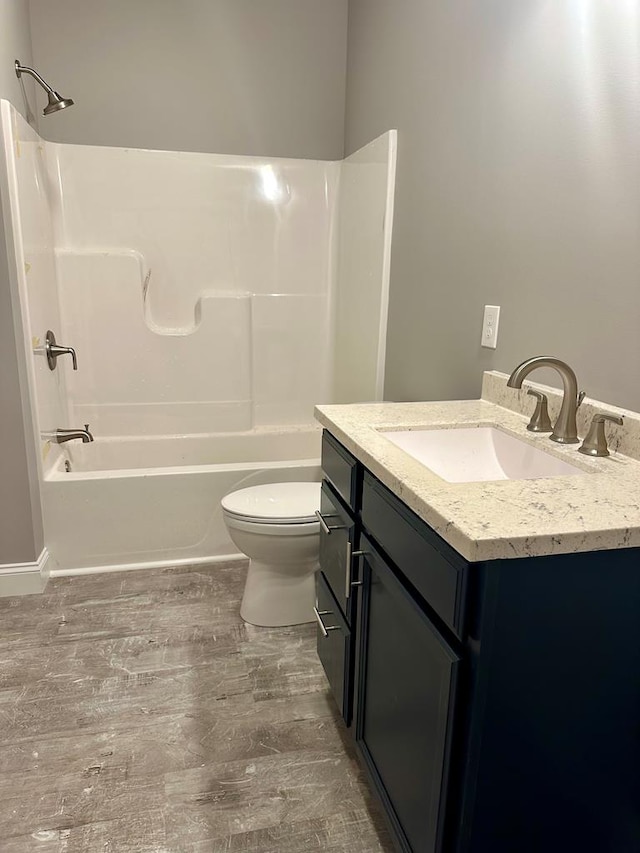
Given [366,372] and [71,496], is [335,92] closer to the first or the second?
[366,372]

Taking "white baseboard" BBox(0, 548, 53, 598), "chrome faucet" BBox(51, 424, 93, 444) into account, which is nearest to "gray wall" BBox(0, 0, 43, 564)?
"white baseboard" BBox(0, 548, 53, 598)

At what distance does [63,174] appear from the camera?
2883 millimetres

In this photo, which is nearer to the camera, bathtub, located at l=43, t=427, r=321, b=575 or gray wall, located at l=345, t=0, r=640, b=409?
gray wall, located at l=345, t=0, r=640, b=409

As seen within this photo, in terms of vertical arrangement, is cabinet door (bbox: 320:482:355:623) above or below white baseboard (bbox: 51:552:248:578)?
above

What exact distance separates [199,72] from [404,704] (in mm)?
2932

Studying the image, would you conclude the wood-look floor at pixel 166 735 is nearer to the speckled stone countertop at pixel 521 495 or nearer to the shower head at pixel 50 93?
the speckled stone countertop at pixel 521 495

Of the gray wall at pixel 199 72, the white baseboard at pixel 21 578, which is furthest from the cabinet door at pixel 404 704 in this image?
the gray wall at pixel 199 72

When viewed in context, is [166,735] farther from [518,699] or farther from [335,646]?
[518,699]

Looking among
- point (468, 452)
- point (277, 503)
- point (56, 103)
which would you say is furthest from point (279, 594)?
point (56, 103)

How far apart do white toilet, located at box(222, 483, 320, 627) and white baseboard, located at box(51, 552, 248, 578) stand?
45cm

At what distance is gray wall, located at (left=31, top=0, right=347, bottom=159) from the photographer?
2.79 metres

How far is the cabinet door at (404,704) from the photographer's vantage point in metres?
0.99

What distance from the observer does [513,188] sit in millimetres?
1661

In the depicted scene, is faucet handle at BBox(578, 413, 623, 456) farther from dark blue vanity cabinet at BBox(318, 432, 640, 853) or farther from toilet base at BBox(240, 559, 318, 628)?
toilet base at BBox(240, 559, 318, 628)
